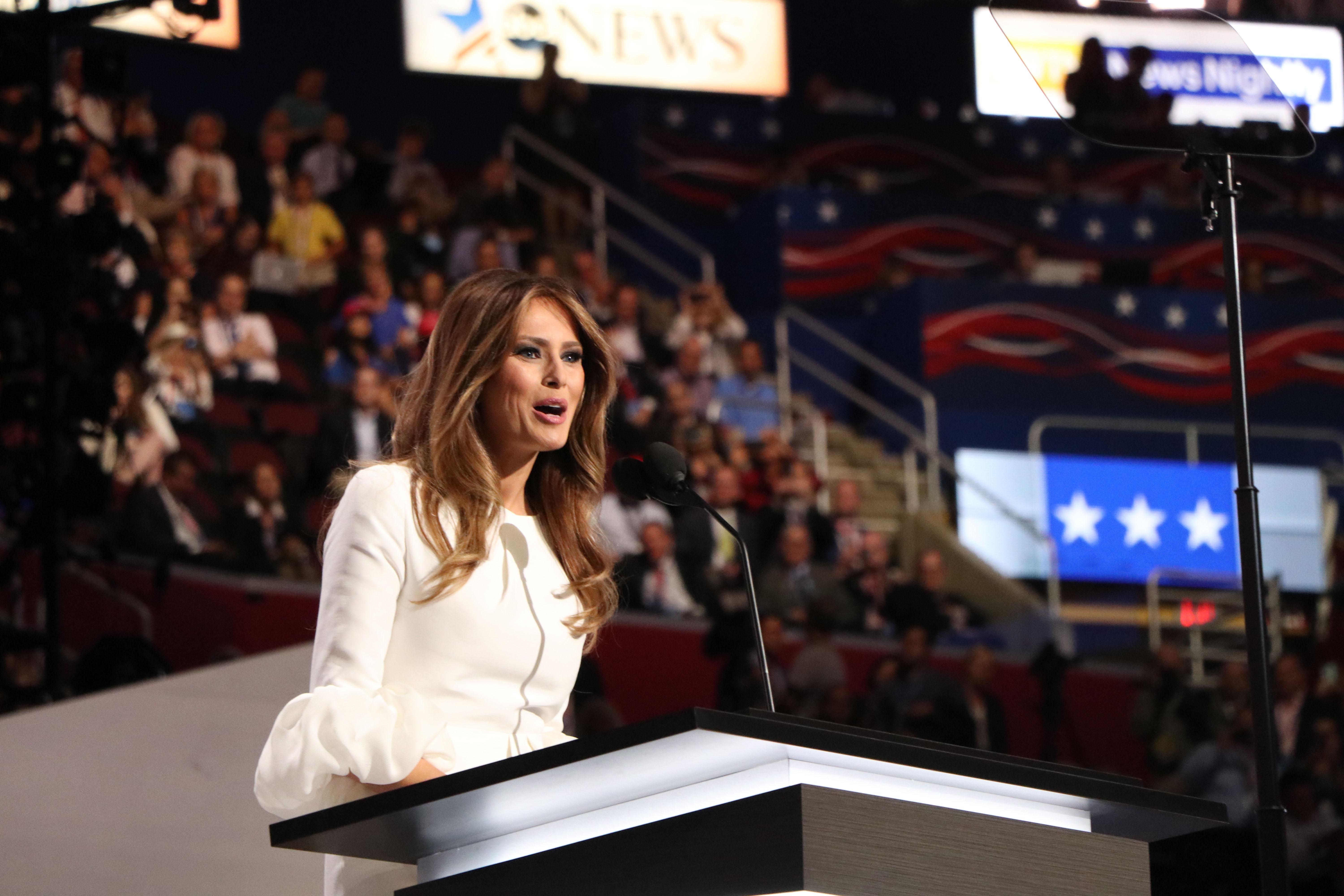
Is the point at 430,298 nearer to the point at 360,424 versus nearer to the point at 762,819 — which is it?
the point at 360,424

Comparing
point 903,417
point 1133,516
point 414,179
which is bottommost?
point 1133,516

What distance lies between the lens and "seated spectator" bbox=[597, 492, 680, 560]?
25.8ft

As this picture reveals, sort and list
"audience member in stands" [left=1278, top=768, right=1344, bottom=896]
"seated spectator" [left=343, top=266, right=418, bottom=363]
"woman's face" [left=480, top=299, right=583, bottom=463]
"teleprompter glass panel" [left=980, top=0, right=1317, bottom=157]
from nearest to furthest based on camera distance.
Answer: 1. "woman's face" [left=480, top=299, right=583, bottom=463]
2. "teleprompter glass panel" [left=980, top=0, right=1317, bottom=157]
3. "audience member in stands" [left=1278, top=768, right=1344, bottom=896]
4. "seated spectator" [left=343, top=266, right=418, bottom=363]

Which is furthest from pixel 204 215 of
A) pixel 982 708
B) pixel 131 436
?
pixel 982 708

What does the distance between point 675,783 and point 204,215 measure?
7262 millimetres

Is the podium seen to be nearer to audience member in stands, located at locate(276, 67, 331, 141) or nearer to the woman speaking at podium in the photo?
the woman speaking at podium

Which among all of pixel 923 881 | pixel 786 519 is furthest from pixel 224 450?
pixel 923 881

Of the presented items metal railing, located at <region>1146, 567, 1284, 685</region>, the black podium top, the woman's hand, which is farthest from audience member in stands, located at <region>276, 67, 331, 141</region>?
the black podium top

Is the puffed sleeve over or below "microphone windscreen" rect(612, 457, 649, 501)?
below

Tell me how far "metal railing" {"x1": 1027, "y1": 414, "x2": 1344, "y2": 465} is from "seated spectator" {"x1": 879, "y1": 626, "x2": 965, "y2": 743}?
3.44m

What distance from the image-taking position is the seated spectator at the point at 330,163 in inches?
385

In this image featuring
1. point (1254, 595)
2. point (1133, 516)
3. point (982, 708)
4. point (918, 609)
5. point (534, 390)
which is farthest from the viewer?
point (1133, 516)

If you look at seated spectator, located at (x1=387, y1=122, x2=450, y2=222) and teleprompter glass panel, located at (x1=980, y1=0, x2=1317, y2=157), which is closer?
teleprompter glass panel, located at (x1=980, y1=0, x2=1317, y2=157)

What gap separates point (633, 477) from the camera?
2.47m
